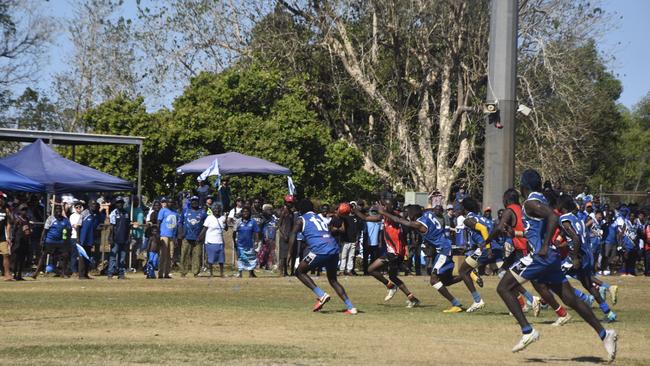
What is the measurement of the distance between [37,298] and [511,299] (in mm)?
10548

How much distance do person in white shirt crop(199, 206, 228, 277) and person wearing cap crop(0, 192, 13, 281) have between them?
4977 millimetres

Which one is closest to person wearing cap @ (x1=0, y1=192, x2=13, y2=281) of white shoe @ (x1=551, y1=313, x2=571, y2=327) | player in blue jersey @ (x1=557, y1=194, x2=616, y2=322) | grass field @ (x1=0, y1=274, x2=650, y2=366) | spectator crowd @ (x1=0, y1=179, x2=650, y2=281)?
spectator crowd @ (x1=0, y1=179, x2=650, y2=281)

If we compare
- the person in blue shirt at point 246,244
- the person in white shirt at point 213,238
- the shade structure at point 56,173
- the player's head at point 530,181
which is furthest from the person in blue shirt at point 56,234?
the player's head at point 530,181

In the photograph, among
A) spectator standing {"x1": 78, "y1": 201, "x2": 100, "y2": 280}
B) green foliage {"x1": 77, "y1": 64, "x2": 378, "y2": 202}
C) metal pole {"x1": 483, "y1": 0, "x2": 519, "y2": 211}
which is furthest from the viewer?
green foliage {"x1": 77, "y1": 64, "x2": 378, "y2": 202}

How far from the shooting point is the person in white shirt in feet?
96.1

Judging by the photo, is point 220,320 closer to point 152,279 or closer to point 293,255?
point 152,279

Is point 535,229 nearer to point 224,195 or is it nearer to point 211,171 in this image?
point 211,171

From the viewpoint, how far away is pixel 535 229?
13867mm

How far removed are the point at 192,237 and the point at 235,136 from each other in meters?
10.7

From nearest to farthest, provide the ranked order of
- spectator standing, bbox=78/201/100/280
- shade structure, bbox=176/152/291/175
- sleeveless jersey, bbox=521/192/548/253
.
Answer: sleeveless jersey, bbox=521/192/548/253 < spectator standing, bbox=78/201/100/280 < shade structure, bbox=176/152/291/175

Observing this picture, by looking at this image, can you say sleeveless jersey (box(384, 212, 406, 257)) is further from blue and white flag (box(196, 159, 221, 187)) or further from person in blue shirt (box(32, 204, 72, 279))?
blue and white flag (box(196, 159, 221, 187))

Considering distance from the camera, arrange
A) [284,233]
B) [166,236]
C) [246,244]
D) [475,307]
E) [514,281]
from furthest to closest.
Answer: [284,233], [246,244], [166,236], [475,307], [514,281]

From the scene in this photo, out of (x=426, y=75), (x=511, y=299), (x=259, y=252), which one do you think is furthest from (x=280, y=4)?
(x=511, y=299)

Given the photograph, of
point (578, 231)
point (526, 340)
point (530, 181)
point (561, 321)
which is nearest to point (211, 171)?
point (578, 231)
